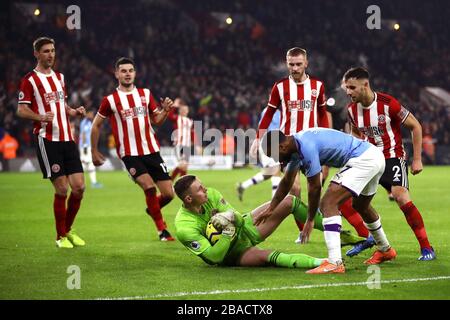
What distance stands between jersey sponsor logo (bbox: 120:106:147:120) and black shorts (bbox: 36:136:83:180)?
97cm

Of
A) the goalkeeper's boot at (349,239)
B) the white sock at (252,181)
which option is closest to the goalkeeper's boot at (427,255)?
the goalkeeper's boot at (349,239)

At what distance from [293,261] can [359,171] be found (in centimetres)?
103

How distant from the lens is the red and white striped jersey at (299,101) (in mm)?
9594

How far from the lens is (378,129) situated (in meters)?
8.13

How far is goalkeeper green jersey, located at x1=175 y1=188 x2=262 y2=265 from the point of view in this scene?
738 centimetres

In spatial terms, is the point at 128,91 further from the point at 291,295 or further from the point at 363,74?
the point at 291,295

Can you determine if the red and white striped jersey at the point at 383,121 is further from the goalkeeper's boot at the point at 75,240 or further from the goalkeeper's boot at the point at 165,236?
the goalkeeper's boot at the point at 75,240

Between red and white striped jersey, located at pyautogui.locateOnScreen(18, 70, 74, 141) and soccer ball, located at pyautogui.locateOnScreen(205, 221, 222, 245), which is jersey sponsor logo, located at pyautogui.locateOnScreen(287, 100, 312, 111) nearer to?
soccer ball, located at pyautogui.locateOnScreen(205, 221, 222, 245)

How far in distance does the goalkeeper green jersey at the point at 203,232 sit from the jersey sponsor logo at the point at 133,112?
113 inches

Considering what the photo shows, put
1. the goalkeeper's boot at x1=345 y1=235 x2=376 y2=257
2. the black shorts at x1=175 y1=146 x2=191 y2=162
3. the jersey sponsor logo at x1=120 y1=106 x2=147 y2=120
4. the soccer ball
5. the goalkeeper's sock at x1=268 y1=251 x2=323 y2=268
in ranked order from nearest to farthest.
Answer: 1. the goalkeeper's sock at x1=268 y1=251 x2=323 y2=268
2. the soccer ball
3. the goalkeeper's boot at x1=345 y1=235 x2=376 y2=257
4. the jersey sponsor logo at x1=120 y1=106 x2=147 y2=120
5. the black shorts at x1=175 y1=146 x2=191 y2=162

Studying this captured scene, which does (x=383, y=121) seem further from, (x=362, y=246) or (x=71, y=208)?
(x=71, y=208)

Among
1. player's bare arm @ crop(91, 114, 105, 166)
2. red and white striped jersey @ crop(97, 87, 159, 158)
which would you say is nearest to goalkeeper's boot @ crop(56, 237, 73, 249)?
player's bare arm @ crop(91, 114, 105, 166)
